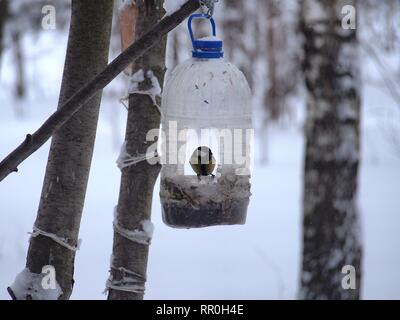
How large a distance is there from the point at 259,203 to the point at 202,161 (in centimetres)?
684

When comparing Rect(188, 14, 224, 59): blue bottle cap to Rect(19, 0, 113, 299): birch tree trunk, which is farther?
Rect(19, 0, 113, 299): birch tree trunk

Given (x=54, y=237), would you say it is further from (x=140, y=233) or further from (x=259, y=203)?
(x=259, y=203)

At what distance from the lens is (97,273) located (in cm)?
560

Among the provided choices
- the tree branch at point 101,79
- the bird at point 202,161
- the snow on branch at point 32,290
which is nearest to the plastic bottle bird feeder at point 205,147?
the bird at point 202,161

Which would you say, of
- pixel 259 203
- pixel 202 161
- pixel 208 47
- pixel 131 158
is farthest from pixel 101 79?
pixel 259 203

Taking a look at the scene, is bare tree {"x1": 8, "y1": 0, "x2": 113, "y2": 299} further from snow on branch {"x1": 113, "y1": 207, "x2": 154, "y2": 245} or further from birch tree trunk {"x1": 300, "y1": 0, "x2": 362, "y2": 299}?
birch tree trunk {"x1": 300, "y1": 0, "x2": 362, "y2": 299}

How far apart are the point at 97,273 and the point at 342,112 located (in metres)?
2.90

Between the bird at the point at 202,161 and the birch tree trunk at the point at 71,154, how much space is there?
46 centimetres

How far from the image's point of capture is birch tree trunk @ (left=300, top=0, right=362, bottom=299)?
3709mm

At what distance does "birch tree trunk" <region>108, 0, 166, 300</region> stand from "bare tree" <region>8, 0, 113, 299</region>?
0.79ft

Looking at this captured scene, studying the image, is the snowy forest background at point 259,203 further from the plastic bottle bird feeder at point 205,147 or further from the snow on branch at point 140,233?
the snow on branch at point 140,233

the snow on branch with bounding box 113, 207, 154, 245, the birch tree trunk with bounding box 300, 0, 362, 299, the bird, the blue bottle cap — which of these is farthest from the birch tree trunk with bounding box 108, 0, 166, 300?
the birch tree trunk with bounding box 300, 0, 362, 299
